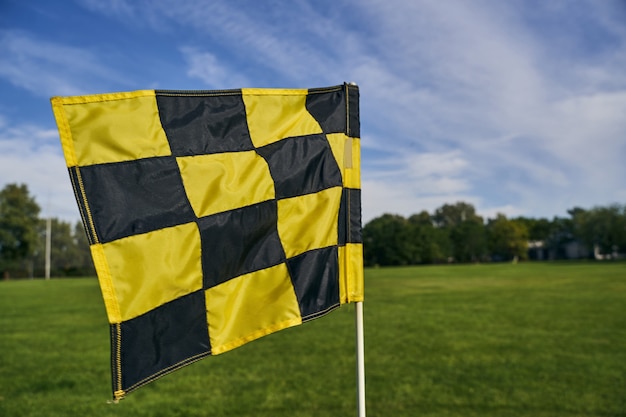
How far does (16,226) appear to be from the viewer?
200ft

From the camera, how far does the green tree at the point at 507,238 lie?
7925 centimetres

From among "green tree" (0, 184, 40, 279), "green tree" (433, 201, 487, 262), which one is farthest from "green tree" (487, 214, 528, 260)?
"green tree" (0, 184, 40, 279)

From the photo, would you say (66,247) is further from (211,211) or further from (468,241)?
(211,211)

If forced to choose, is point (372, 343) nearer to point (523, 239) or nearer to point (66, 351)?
point (66, 351)

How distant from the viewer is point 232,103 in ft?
7.64

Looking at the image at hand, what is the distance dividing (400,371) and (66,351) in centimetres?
533

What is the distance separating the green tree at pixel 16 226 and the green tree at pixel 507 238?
60.9 metres

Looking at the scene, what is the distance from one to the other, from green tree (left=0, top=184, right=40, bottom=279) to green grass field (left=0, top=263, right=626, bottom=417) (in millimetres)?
56841

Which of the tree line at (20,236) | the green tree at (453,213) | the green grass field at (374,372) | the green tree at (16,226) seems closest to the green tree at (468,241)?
the green tree at (453,213)

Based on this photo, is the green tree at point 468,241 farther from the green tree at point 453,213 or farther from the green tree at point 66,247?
the green tree at point 66,247

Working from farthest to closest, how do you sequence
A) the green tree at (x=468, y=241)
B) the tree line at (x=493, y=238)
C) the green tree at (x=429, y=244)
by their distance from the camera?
the green tree at (x=468, y=241), the green tree at (x=429, y=244), the tree line at (x=493, y=238)

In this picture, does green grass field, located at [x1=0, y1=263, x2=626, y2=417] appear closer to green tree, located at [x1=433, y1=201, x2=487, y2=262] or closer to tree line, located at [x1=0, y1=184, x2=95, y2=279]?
tree line, located at [x1=0, y1=184, x2=95, y2=279]

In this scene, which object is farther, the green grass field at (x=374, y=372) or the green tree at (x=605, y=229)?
the green tree at (x=605, y=229)

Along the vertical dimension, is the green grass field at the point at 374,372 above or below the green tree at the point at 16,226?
below
